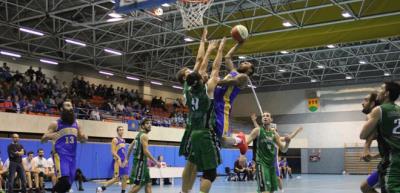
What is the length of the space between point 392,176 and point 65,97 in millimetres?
24751

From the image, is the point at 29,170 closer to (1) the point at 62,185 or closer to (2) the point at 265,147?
(1) the point at 62,185

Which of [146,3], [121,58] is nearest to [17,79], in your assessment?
[121,58]

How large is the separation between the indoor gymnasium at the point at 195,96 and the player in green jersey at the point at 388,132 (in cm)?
1

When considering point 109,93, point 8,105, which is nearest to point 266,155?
point 8,105

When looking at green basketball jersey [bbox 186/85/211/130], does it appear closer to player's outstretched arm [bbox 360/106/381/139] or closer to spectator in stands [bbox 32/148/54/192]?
player's outstretched arm [bbox 360/106/381/139]

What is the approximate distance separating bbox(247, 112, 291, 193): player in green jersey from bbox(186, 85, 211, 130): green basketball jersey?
2650 millimetres

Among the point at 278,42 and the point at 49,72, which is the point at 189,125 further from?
the point at 49,72

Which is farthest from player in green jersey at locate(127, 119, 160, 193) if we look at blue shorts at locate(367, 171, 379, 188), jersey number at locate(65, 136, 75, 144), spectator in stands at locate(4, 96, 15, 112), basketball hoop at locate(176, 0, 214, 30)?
spectator in stands at locate(4, 96, 15, 112)

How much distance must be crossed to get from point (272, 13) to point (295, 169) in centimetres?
2408

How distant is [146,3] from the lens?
44.0 feet

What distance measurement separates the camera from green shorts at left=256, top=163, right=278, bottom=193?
9469mm

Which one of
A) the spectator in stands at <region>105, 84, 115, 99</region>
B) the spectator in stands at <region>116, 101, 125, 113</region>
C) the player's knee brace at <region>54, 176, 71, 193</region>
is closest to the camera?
the player's knee brace at <region>54, 176, 71, 193</region>

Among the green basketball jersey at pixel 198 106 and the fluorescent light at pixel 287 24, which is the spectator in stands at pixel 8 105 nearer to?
the fluorescent light at pixel 287 24

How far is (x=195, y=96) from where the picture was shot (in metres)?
6.88
